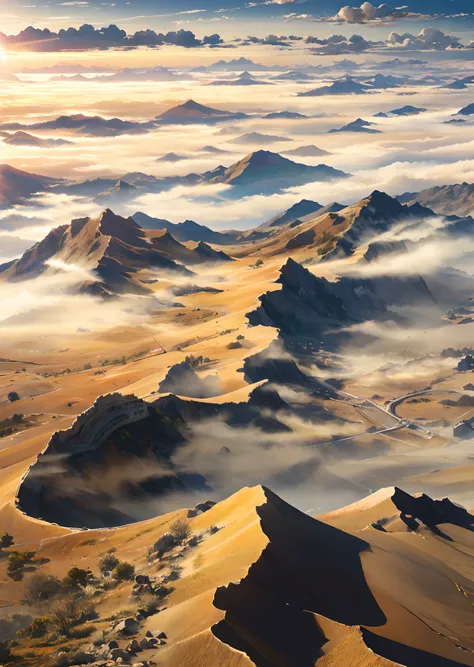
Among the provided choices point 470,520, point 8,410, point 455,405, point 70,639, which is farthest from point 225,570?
point 455,405

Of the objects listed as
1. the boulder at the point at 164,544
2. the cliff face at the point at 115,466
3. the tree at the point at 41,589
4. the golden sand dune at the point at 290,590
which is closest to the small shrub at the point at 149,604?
the golden sand dune at the point at 290,590

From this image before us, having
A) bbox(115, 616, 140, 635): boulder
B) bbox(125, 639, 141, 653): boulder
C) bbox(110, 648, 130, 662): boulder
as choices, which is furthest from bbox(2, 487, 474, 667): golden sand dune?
bbox(110, 648, 130, 662): boulder

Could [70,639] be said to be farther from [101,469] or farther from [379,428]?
[379,428]

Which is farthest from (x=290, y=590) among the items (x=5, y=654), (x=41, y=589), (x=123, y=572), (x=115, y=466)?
(x=115, y=466)

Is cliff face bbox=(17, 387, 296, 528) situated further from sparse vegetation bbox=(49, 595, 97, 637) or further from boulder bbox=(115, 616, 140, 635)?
boulder bbox=(115, 616, 140, 635)

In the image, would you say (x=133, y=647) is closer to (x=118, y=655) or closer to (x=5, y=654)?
(x=118, y=655)

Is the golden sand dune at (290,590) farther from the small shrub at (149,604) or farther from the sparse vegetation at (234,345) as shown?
the sparse vegetation at (234,345)
